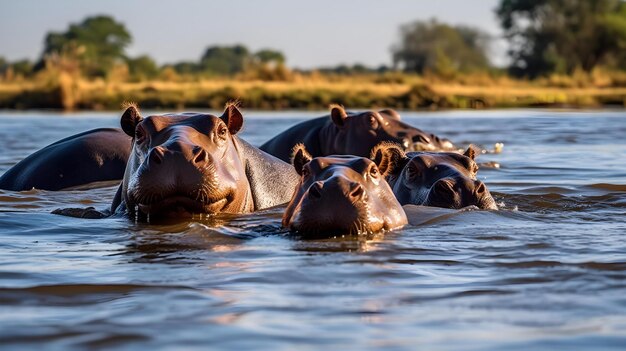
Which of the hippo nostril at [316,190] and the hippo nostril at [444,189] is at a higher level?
the hippo nostril at [316,190]

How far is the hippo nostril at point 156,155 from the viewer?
5379 mm

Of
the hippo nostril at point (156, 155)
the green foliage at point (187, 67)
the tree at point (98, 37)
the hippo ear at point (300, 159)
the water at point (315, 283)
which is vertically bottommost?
the water at point (315, 283)

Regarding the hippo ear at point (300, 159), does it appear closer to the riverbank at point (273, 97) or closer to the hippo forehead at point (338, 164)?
the hippo forehead at point (338, 164)

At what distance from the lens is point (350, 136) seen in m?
9.52

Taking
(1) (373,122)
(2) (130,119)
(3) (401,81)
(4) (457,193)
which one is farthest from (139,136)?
(3) (401,81)

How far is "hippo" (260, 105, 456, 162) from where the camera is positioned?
9477 mm

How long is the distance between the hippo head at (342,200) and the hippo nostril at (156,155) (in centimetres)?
66

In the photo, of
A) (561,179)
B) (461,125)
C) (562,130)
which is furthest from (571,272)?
(461,125)

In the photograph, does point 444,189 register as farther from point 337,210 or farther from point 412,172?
point 337,210

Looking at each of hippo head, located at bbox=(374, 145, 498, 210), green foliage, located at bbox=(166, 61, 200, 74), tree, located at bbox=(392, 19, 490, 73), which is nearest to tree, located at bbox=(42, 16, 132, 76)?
green foliage, located at bbox=(166, 61, 200, 74)

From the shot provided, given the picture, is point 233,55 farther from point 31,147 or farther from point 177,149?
point 177,149

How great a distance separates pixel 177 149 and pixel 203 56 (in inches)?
3413

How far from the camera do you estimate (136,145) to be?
5930 mm

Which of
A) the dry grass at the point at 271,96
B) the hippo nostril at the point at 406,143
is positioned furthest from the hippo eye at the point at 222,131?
the dry grass at the point at 271,96
